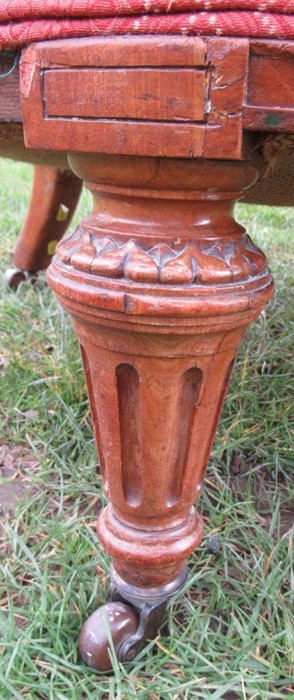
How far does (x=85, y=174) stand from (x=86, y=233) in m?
0.05

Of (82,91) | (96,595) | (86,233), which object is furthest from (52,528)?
(82,91)

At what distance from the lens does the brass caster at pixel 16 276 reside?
1.53m

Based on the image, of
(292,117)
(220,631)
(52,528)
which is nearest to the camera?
(292,117)

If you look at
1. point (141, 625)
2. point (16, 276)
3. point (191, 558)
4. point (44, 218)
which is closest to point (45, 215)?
point (44, 218)

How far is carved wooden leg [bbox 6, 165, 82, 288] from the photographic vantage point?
1.37 metres

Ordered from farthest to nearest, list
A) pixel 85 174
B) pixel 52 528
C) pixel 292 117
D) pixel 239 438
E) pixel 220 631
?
pixel 239 438
pixel 52 528
pixel 220 631
pixel 85 174
pixel 292 117

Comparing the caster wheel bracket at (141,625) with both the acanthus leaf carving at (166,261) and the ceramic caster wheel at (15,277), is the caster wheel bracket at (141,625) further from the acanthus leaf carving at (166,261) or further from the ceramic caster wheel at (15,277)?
the ceramic caster wheel at (15,277)

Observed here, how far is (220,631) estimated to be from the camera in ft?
2.30

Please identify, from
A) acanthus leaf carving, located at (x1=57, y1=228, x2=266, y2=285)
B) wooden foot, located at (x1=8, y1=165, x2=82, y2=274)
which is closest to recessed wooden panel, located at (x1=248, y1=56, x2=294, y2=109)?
acanthus leaf carving, located at (x1=57, y1=228, x2=266, y2=285)

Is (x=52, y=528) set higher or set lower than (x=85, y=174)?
lower

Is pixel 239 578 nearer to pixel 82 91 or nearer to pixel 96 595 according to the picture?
pixel 96 595

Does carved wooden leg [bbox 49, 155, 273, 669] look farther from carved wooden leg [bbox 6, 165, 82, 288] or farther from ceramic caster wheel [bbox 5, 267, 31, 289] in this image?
ceramic caster wheel [bbox 5, 267, 31, 289]

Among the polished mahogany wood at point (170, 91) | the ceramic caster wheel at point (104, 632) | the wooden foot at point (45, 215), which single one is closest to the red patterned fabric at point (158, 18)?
the polished mahogany wood at point (170, 91)

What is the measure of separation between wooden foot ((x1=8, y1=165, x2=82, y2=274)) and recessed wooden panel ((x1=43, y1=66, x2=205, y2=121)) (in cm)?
91
